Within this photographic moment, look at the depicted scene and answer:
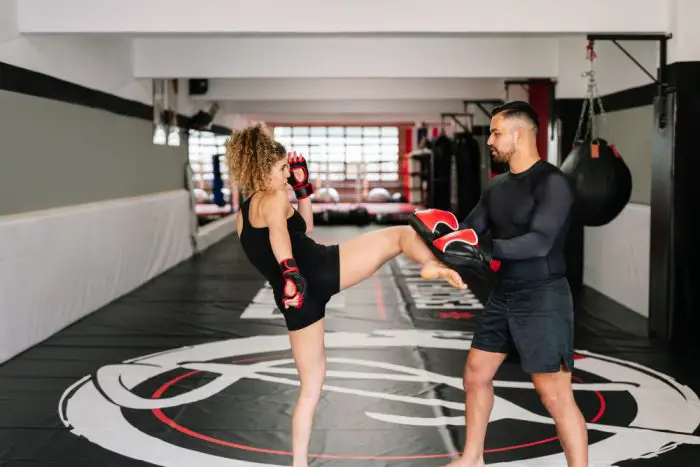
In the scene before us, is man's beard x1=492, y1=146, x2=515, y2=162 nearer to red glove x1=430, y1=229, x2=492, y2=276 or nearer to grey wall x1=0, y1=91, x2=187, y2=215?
red glove x1=430, y1=229, x2=492, y2=276

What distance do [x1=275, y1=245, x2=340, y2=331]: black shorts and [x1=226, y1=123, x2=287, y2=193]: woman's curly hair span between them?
1.04 feet

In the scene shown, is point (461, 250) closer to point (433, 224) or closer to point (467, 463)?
point (433, 224)

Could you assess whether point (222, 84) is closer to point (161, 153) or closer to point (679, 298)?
point (161, 153)

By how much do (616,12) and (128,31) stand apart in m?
3.12

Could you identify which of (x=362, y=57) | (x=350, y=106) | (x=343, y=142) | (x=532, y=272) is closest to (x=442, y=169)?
(x=350, y=106)

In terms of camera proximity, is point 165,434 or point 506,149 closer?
point 506,149

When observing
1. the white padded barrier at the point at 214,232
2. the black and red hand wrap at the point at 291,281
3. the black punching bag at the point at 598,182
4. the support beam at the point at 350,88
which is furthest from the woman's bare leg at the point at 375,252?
the white padded barrier at the point at 214,232

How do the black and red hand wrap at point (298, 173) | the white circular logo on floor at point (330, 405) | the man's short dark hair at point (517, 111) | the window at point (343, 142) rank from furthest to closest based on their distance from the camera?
the window at point (343, 142) → the white circular logo on floor at point (330, 405) → the black and red hand wrap at point (298, 173) → the man's short dark hair at point (517, 111)

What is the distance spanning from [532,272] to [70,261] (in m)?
4.03

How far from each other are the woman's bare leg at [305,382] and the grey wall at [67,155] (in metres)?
2.93

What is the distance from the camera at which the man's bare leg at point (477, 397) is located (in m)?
2.77

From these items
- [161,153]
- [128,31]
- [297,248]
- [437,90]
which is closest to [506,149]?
[297,248]

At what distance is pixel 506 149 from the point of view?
105 inches

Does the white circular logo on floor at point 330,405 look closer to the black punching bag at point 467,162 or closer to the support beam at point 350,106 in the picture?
the black punching bag at point 467,162
